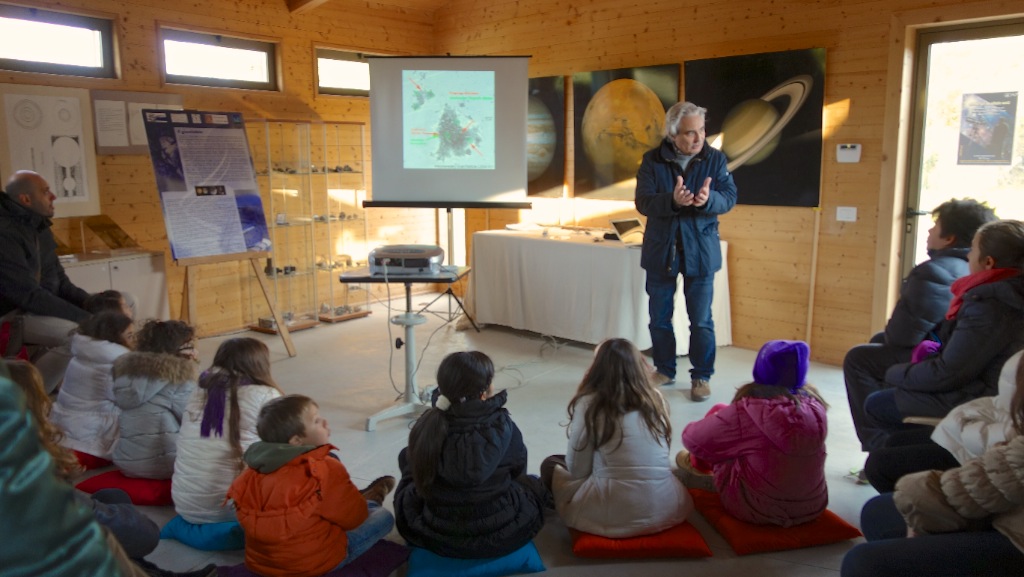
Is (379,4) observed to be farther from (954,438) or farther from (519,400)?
(954,438)

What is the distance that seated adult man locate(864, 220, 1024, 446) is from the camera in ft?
7.88

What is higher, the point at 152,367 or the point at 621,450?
the point at 152,367

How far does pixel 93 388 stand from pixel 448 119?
2.64 meters

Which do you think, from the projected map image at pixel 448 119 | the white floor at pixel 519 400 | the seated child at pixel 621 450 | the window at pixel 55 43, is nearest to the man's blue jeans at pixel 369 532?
the white floor at pixel 519 400

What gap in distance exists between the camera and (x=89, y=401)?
3346mm

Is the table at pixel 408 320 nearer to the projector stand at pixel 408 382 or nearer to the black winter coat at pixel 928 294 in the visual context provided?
the projector stand at pixel 408 382

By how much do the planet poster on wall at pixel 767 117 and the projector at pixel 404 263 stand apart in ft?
7.97

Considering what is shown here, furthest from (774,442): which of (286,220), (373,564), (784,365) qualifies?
(286,220)

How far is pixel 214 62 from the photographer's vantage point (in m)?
6.01

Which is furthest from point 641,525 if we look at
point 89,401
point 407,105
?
point 407,105

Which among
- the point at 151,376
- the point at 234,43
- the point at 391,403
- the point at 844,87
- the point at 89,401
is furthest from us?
the point at 234,43

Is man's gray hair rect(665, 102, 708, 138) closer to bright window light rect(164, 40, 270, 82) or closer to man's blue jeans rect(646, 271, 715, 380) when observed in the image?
man's blue jeans rect(646, 271, 715, 380)

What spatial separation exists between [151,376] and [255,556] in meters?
0.99

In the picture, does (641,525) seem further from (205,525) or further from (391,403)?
(391,403)
